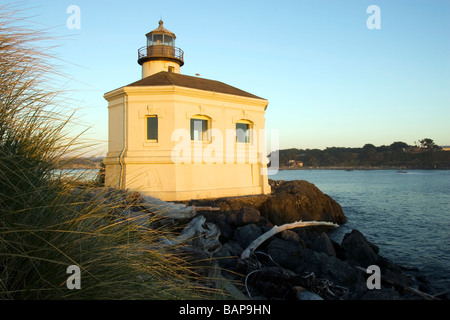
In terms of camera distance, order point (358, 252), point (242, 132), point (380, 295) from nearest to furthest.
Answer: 1. point (380, 295)
2. point (358, 252)
3. point (242, 132)

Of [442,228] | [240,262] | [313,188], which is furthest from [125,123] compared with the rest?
[442,228]

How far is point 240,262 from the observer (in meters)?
6.58

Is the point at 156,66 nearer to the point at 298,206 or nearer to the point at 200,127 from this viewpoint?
the point at 200,127

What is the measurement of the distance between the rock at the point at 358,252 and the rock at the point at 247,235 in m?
2.66

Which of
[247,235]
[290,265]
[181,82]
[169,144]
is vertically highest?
[181,82]

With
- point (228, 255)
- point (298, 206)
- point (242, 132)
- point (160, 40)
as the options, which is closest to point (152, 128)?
point (242, 132)

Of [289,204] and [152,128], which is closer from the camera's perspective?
[152,128]

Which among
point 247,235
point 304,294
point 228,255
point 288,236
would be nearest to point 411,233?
point 288,236

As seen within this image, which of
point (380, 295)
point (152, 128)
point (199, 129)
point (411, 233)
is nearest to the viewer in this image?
point (380, 295)

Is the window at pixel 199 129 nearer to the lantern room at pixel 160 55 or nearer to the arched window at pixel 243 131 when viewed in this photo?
the arched window at pixel 243 131

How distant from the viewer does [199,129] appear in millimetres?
16625

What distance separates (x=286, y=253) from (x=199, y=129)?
1039 centimetres

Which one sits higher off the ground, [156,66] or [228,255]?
[156,66]
